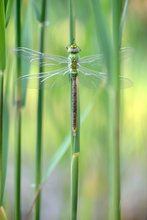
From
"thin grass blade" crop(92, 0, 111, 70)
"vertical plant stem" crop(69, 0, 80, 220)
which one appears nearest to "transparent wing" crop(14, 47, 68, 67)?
"vertical plant stem" crop(69, 0, 80, 220)

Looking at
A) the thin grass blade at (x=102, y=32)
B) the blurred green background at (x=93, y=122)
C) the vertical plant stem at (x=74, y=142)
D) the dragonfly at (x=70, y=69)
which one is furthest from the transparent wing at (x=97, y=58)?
the thin grass blade at (x=102, y=32)

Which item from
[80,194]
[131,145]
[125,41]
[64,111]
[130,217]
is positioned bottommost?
[130,217]

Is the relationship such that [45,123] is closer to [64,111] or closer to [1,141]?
[64,111]

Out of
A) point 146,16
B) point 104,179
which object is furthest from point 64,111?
point 146,16

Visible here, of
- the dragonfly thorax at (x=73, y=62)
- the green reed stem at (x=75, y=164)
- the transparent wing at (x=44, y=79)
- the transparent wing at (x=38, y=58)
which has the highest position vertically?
the transparent wing at (x=38, y=58)

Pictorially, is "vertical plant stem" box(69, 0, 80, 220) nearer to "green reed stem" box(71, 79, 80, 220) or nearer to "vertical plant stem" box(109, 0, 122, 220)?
"green reed stem" box(71, 79, 80, 220)

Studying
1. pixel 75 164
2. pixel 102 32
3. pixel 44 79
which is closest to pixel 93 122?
pixel 44 79

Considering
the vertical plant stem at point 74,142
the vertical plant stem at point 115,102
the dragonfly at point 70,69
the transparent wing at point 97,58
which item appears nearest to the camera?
the vertical plant stem at point 115,102

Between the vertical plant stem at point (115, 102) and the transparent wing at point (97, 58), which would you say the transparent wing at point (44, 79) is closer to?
the transparent wing at point (97, 58)
